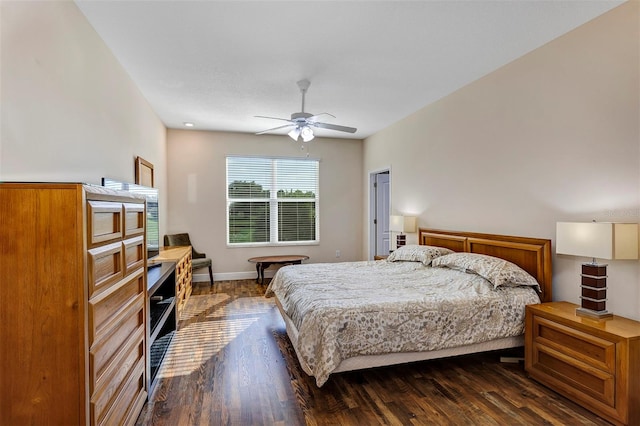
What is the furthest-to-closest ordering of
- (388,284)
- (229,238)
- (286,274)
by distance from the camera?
(229,238) < (286,274) < (388,284)

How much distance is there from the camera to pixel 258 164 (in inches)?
243

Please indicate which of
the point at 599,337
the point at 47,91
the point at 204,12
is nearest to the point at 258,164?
the point at 204,12

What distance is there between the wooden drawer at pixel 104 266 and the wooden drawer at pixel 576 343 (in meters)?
2.89

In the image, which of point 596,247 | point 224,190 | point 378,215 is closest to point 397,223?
point 378,215

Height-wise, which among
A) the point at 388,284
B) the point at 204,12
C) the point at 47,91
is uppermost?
the point at 204,12

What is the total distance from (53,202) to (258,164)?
4996 mm

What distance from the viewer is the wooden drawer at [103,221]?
1369 millimetres

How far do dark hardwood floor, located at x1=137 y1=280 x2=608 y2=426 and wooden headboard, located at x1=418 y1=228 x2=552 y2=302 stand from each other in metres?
0.81

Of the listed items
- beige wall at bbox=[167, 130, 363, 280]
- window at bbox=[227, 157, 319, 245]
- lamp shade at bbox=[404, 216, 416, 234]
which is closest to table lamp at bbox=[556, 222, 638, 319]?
lamp shade at bbox=[404, 216, 416, 234]

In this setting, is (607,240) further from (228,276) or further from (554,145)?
(228,276)

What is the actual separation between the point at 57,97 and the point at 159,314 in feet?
6.18

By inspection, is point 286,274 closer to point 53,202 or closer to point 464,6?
point 53,202

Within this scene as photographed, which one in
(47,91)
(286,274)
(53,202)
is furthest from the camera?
(286,274)

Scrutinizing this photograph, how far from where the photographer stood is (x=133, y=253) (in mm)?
1937
